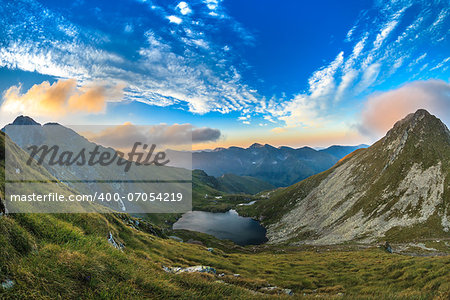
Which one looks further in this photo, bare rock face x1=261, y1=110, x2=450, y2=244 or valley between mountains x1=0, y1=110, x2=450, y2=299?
bare rock face x1=261, y1=110, x2=450, y2=244

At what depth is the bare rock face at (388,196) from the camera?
74375 millimetres

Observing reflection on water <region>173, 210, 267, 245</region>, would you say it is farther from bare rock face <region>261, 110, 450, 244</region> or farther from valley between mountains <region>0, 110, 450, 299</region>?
bare rock face <region>261, 110, 450, 244</region>

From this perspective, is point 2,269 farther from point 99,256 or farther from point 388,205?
point 388,205

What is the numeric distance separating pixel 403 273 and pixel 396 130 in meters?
150

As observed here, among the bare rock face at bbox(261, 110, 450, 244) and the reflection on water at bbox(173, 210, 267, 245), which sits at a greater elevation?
the bare rock face at bbox(261, 110, 450, 244)

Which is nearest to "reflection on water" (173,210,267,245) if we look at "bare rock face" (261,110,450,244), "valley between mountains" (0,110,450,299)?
"valley between mountains" (0,110,450,299)

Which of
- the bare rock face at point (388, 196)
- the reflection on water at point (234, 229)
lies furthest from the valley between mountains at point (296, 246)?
the reflection on water at point (234, 229)

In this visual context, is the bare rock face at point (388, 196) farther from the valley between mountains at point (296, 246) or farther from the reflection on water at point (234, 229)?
the reflection on water at point (234, 229)

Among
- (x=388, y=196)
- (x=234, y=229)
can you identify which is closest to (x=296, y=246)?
(x=388, y=196)

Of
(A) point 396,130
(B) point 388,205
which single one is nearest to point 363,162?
(A) point 396,130

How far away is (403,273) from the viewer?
27.6 m

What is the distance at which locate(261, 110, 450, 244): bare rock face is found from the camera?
244 ft

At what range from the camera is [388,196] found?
93.6 metres

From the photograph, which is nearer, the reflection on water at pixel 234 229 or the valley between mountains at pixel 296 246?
the valley between mountains at pixel 296 246
